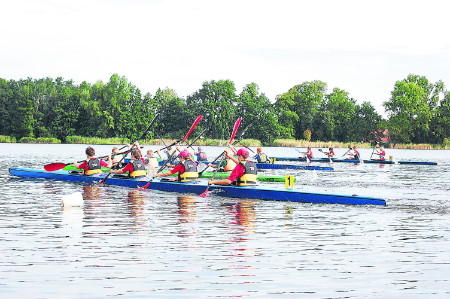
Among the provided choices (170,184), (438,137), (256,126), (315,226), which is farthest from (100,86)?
(315,226)

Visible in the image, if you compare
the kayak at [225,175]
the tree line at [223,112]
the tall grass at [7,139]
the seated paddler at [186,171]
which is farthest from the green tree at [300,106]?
the seated paddler at [186,171]

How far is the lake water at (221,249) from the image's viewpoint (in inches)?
306

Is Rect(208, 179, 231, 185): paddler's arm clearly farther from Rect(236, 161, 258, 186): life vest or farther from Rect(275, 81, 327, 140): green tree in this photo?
Rect(275, 81, 327, 140): green tree

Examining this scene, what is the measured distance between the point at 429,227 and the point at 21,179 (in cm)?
1648

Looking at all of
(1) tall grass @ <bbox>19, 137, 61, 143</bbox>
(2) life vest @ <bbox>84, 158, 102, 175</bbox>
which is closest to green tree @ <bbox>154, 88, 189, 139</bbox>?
(1) tall grass @ <bbox>19, 137, 61, 143</bbox>

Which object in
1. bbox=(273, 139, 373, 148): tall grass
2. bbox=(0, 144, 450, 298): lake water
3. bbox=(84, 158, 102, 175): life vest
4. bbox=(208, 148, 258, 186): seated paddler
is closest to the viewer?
bbox=(0, 144, 450, 298): lake water

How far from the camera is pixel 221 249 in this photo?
9.98 meters

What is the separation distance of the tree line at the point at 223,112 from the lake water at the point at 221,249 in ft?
260

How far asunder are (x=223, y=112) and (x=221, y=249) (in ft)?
288

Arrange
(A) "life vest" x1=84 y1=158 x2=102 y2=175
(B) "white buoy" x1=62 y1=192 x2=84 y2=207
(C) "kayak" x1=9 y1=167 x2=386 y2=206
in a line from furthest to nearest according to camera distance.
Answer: (A) "life vest" x1=84 y1=158 x2=102 y2=175, (C) "kayak" x1=9 y1=167 x2=386 y2=206, (B) "white buoy" x1=62 y1=192 x2=84 y2=207

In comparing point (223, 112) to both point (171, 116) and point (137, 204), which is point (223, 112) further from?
point (137, 204)

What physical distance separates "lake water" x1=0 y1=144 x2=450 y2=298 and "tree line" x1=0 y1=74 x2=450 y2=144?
260ft

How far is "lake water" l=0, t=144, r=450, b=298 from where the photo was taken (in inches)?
306

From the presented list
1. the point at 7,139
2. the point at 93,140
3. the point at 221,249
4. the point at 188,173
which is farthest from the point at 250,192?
the point at 7,139
